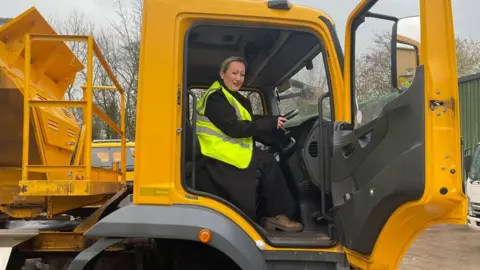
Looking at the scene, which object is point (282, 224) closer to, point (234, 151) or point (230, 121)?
point (234, 151)

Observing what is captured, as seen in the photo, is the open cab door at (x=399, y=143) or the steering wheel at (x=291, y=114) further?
the steering wheel at (x=291, y=114)

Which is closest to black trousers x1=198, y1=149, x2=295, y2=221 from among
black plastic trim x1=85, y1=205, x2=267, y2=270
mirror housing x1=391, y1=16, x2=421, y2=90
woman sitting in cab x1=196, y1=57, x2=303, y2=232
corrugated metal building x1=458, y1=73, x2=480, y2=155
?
woman sitting in cab x1=196, y1=57, x2=303, y2=232

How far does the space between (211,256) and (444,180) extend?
4.80ft

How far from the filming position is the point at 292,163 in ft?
11.3

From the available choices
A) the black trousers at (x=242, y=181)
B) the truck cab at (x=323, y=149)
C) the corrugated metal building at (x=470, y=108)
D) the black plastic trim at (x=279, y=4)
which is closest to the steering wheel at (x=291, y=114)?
the truck cab at (x=323, y=149)

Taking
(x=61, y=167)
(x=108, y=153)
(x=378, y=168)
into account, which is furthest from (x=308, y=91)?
(x=108, y=153)

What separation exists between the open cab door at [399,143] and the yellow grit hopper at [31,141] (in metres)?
1.90

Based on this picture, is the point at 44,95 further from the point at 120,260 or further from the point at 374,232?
the point at 374,232

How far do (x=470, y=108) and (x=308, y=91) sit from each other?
16.3 m

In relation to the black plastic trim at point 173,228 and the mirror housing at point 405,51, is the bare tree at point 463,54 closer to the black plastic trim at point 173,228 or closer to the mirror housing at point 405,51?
the mirror housing at point 405,51

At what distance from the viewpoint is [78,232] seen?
3.56 metres

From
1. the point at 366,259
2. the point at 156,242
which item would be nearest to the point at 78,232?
the point at 156,242

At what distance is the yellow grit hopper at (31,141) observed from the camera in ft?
11.7

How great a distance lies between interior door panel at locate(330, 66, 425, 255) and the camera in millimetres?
2285
